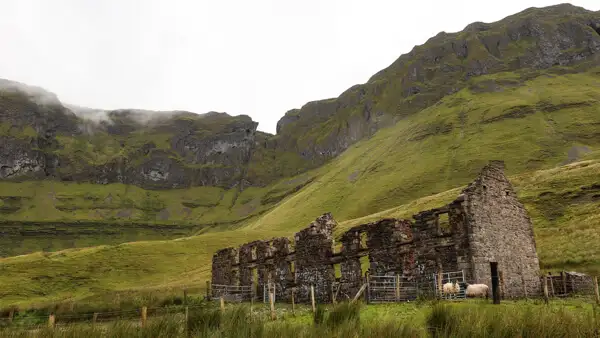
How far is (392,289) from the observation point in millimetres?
25422

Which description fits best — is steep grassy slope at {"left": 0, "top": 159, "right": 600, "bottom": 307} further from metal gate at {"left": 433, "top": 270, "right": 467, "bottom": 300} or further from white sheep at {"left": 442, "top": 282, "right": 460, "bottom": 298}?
white sheep at {"left": 442, "top": 282, "right": 460, "bottom": 298}

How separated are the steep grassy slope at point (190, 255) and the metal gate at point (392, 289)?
15249 millimetres

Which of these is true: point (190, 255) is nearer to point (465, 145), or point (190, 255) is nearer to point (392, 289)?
point (392, 289)

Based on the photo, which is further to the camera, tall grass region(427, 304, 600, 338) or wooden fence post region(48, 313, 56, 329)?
wooden fence post region(48, 313, 56, 329)

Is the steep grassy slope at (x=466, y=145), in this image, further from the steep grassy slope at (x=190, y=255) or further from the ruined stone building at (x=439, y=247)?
the ruined stone building at (x=439, y=247)

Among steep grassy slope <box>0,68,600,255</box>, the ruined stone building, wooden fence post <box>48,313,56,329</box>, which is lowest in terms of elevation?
wooden fence post <box>48,313,56,329</box>

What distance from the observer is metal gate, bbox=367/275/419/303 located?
79.9 ft

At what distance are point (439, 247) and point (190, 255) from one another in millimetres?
62981

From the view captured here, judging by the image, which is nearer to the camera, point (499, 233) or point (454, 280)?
point (454, 280)

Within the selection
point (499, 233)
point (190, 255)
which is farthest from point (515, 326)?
point (190, 255)

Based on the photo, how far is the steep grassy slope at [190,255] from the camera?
38.6 m

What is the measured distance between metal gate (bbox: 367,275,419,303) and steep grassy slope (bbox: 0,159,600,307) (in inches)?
600

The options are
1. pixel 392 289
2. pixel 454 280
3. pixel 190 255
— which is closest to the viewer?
pixel 454 280

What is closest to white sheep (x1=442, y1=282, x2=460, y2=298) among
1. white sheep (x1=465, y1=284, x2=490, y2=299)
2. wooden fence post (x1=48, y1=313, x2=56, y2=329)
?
white sheep (x1=465, y1=284, x2=490, y2=299)
